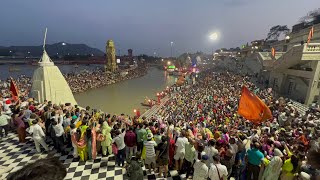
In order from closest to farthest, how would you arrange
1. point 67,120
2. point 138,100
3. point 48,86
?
point 67,120 → point 48,86 → point 138,100

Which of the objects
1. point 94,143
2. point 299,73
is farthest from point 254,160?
point 299,73

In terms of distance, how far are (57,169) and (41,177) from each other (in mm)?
119

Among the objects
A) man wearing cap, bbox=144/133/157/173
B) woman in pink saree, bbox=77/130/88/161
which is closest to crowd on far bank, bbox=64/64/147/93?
woman in pink saree, bbox=77/130/88/161

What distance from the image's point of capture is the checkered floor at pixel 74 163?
746cm

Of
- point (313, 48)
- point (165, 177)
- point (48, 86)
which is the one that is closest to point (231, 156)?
point (165, 177)

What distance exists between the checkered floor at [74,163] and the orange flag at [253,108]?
3.93 meters

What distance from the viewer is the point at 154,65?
5276 inches

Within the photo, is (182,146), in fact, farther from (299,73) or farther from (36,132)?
(299,73)

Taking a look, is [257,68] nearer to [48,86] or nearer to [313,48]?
[313,48]

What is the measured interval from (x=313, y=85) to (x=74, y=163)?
740 inches

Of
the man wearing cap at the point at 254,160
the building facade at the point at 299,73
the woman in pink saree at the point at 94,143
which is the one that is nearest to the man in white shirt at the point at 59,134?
the woman in pink saree at the point at 94,143

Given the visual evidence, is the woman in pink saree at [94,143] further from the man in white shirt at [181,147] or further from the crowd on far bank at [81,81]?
the crowd on far bank at [81,81]

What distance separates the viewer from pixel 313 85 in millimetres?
17172

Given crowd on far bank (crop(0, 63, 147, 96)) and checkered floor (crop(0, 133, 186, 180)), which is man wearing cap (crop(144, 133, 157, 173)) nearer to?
checkered floor (crop(0, 133, 186, 180))
